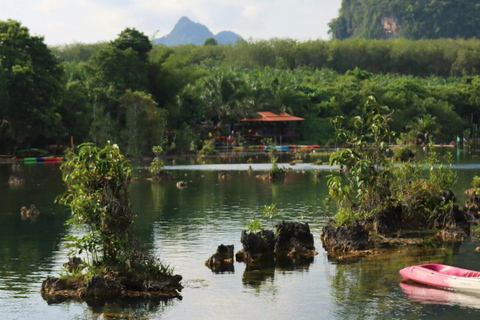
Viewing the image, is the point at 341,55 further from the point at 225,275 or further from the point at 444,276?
the point at 444,276

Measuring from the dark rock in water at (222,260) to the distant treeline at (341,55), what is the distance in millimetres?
138397

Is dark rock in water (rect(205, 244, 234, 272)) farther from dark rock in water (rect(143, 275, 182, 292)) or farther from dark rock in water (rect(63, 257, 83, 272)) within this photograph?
dark rock in water (rect(63, 257, 83, 272))

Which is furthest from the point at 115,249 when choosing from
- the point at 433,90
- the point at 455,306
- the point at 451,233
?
the point at 433,90

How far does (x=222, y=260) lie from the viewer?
85.5ft

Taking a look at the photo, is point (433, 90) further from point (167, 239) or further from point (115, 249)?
point (115, 249)

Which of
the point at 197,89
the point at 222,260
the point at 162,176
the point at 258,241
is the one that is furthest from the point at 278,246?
the point at 197,89

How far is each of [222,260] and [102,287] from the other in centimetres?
565

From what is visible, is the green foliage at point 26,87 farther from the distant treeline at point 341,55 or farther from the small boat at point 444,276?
the distant treeline at point 341,55

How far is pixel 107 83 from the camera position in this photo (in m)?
86.0

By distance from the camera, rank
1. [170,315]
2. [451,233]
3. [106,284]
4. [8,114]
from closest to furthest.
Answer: [170,315] → [106,284] → [451,233] → [8,114]

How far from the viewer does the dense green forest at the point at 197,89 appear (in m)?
76.8

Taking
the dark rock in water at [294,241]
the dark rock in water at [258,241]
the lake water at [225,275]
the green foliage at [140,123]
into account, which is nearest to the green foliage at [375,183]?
the lake water at [225,275]

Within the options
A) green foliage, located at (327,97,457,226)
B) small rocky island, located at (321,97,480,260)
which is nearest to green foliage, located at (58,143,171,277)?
small rocky island, located at (321,97,480,260)

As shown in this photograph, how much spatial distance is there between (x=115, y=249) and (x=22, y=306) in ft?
10.0
